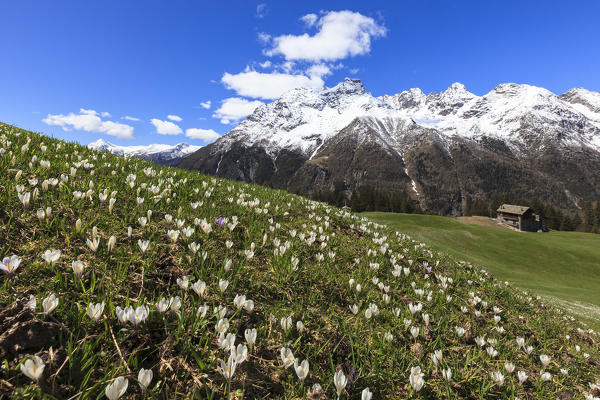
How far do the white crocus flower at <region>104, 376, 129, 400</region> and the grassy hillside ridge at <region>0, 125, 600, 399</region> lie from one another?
1 cm

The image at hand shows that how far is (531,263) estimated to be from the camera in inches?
1362

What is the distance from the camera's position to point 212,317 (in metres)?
2.47

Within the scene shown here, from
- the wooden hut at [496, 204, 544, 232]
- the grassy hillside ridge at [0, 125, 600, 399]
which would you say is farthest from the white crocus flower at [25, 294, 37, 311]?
the wooden hut at [496, 204, 544, 232]

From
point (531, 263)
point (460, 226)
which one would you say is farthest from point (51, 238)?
point (460, 226)

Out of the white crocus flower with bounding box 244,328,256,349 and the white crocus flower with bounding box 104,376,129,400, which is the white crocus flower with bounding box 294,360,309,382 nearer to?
the white crocus flower with bounding box 244,328,256,349

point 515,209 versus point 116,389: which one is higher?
point 515,209

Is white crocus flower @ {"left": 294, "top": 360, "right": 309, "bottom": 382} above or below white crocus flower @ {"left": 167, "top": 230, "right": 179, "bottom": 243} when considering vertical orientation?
below

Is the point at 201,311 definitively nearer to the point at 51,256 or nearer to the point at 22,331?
the point at 22,331

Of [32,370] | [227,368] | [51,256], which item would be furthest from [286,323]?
[51,256]

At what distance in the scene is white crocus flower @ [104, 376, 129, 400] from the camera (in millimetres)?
1529

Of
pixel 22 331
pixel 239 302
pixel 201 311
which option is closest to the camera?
pixel 22 331

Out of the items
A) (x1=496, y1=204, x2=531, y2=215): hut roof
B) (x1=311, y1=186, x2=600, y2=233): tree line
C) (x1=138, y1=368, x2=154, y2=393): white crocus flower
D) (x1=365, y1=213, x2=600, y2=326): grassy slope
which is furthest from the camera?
(x1=311, y1=186, x2=600, y2=233): tree line

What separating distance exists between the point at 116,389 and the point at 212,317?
944mm

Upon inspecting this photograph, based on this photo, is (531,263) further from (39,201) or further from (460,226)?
(39,201)
